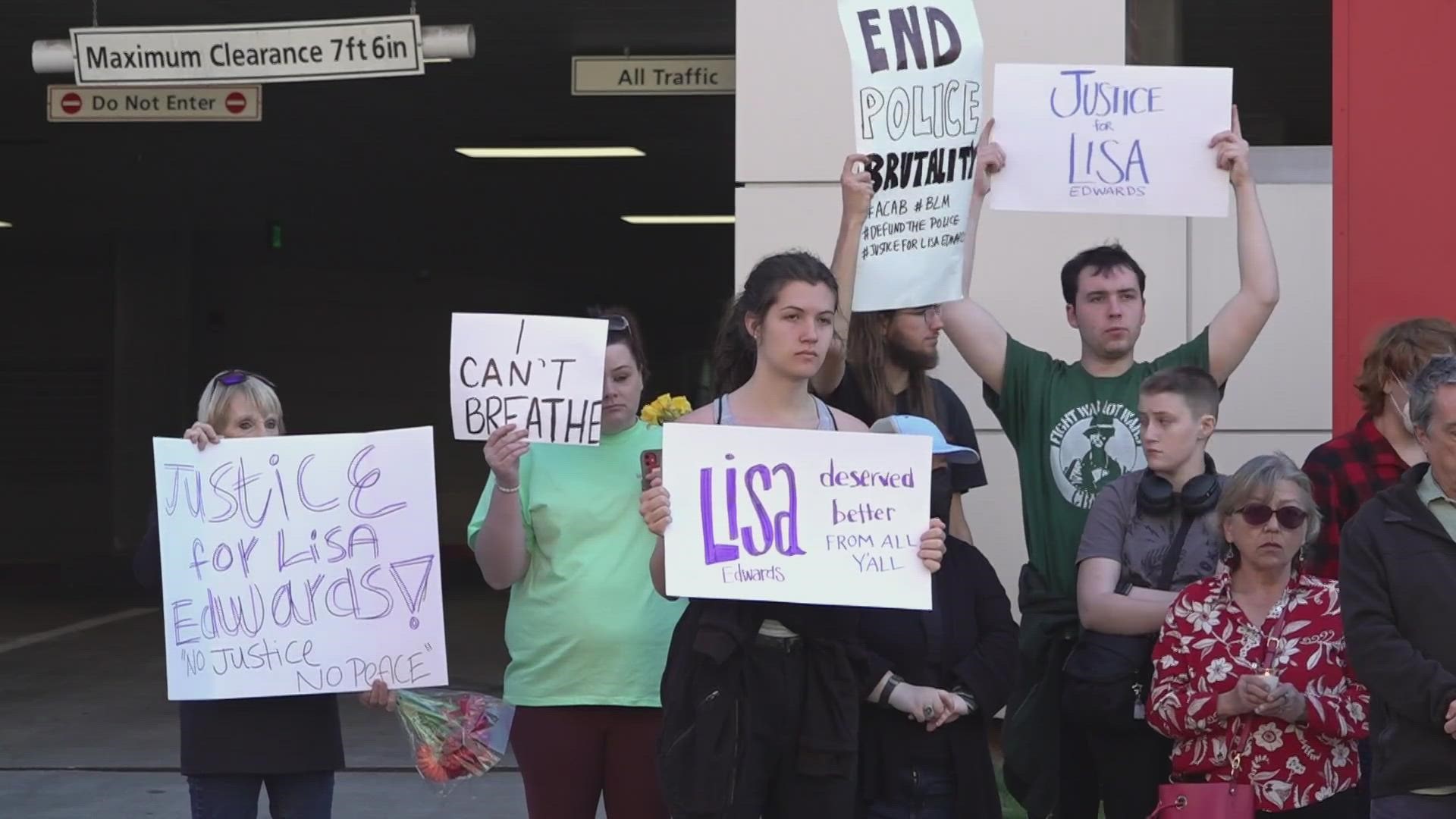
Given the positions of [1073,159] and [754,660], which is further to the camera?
[1073,159]

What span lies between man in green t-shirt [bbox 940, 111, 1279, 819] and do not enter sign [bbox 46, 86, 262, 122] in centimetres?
733

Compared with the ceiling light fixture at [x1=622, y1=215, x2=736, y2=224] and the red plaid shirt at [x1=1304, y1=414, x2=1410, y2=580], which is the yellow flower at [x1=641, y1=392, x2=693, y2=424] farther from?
the ceiling light fixture at [x1=622, y1=215, x2=736, y2=224]

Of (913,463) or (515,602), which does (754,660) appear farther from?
(515,602)

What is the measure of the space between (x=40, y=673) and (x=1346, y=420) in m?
8.60

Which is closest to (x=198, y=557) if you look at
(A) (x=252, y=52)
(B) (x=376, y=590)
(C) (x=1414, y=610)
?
(B) (x=376, y=590)

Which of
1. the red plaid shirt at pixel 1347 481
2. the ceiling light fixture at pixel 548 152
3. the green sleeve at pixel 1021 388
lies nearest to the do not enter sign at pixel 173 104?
the ceiling light fixture at pixel 548 152

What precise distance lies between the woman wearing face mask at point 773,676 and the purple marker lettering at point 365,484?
A: 0.98m

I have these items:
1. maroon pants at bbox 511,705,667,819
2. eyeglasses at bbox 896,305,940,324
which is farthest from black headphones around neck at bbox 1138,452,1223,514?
maroon pants at bbox 511,705,667,819

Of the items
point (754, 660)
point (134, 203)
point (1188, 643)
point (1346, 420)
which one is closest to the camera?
point (754, 660)

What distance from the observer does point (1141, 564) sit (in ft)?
14.5

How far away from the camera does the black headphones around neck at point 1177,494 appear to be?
14.4 feet

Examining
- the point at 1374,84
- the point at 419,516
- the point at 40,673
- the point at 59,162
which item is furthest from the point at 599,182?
the point at 419,516

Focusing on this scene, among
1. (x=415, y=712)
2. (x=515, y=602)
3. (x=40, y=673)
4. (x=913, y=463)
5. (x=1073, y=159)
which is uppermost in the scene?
(x=1073, y=159)

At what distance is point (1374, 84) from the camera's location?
6.23 m
